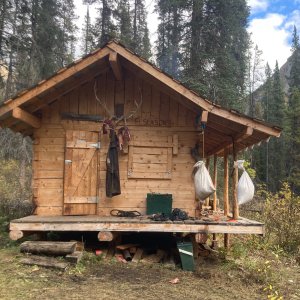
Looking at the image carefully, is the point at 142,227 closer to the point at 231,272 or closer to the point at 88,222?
the point at 88,222

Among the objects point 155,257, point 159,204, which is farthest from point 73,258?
point 159,204

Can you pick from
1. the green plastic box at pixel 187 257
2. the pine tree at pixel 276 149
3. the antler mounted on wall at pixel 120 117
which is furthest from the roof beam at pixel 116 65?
the pine tree at pixel 276 149

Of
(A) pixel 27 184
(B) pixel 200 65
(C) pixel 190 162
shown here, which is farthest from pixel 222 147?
(B) pixel 200 65

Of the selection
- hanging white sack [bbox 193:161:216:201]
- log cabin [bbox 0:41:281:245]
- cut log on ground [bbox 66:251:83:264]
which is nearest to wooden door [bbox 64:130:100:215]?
log cabin [bbox 0:41:281:245]

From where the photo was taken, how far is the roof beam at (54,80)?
26.8ft

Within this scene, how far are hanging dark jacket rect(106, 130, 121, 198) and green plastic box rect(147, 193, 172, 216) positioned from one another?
0.83m

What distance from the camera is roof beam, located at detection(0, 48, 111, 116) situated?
26.8 ft

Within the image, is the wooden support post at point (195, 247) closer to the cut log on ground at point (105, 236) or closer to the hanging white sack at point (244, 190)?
the hanging white sack at point (244, 190)

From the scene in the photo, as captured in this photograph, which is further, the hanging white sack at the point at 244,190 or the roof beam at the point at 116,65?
the hanging white sack at the point at 244,190

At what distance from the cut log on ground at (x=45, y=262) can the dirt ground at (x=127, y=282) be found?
119 millimetres

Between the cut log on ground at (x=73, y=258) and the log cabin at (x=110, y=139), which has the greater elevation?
the log cabin at (x=110, y=139)

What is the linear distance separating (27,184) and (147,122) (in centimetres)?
891

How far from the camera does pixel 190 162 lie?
368 inches

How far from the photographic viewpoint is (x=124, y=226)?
7.89 metres
